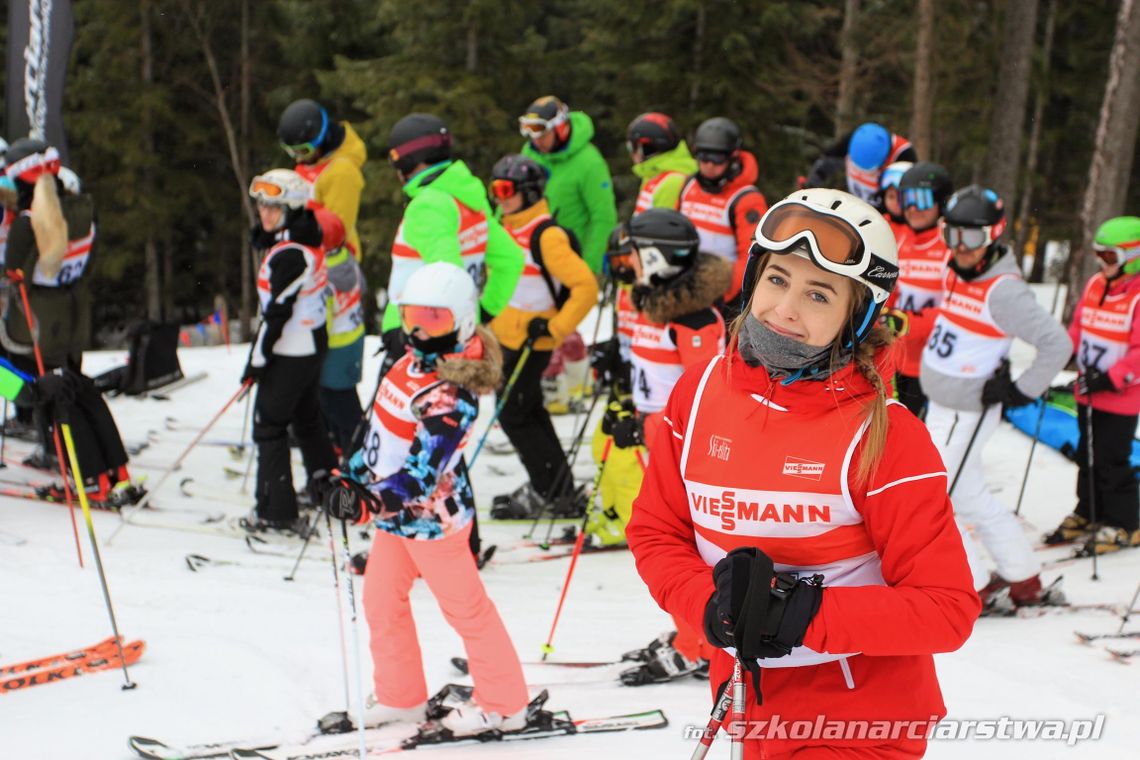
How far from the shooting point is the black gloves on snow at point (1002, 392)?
4891mm

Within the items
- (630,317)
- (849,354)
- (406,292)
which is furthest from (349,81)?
(849,354)

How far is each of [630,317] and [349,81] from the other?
13.7 metres

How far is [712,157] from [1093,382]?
9.17 feet

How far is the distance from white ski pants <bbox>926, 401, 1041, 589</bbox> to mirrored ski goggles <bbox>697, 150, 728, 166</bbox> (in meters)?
2.59

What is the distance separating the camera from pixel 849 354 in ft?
6.90

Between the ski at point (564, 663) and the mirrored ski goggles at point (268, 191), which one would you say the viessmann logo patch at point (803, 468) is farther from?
the mirrored ski goggles at point (268, 191)

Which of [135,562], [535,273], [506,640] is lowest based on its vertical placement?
[135,562]

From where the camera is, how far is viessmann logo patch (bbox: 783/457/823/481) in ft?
6.67

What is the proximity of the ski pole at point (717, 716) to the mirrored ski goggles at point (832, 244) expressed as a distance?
2.93 feet

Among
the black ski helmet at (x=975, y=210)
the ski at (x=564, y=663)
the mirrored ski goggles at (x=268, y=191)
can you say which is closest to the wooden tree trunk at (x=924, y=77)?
the black ski helmet at (x=975, y=210)

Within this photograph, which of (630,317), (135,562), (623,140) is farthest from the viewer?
(623,140)

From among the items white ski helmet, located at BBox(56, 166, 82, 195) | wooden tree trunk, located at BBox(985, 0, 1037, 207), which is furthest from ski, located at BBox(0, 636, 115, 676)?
wooden tree trunk, located at BBox(985, 0, 1037, 207)

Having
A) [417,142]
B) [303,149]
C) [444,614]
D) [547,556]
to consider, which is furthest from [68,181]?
[444,614]

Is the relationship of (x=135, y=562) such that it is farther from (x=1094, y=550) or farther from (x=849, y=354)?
(x=1094, y=550)
